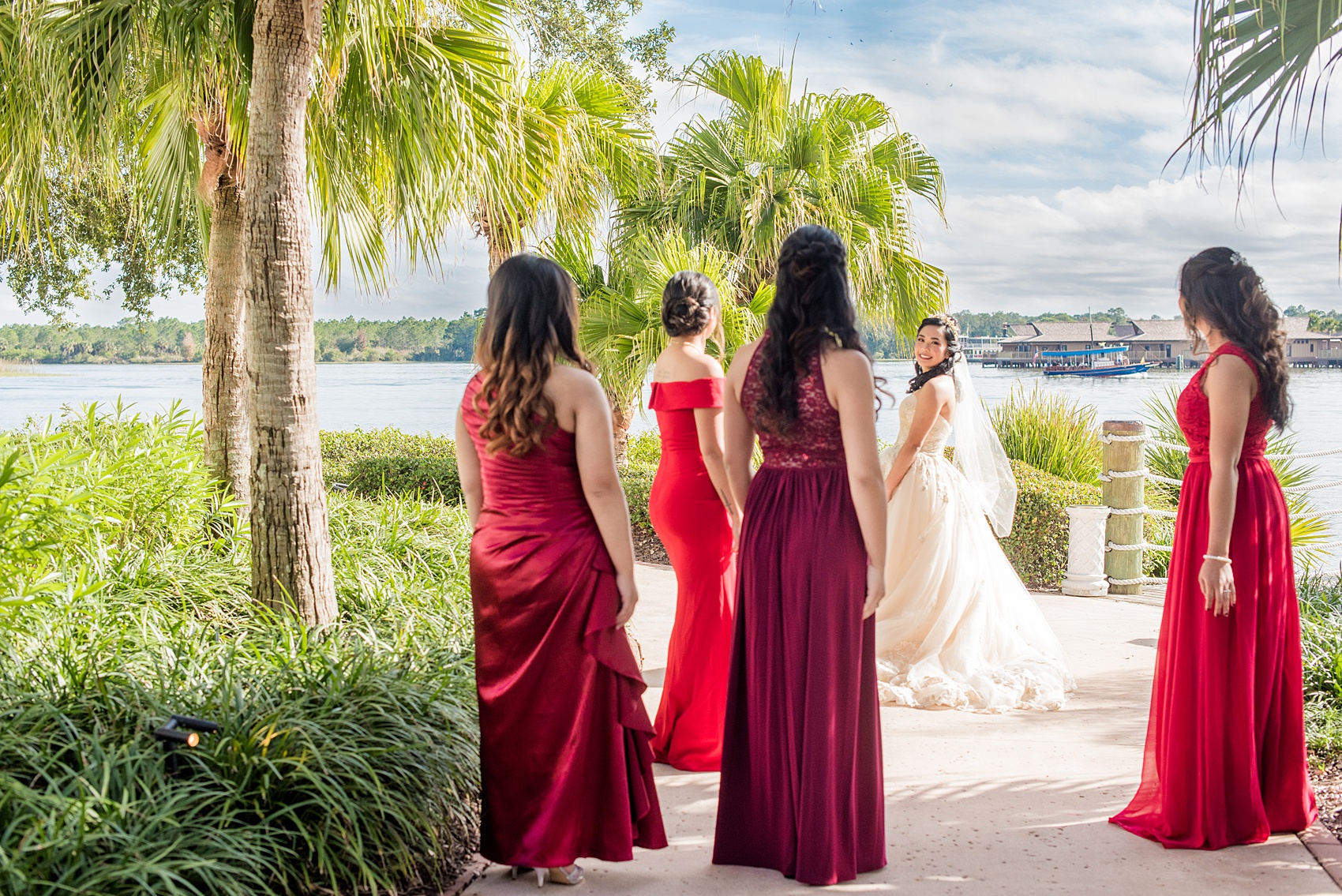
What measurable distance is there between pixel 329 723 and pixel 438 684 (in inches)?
22.4

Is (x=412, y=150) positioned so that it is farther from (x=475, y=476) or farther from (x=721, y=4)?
(x=721, y=4)

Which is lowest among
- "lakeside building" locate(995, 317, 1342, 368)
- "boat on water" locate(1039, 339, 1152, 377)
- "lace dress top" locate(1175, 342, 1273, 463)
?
"lace dress top" locate(1175, 342, 1273, 463)

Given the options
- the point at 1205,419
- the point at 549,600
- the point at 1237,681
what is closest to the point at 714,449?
the point at 549,600

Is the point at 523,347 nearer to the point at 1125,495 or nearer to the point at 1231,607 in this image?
the point at 1231,607

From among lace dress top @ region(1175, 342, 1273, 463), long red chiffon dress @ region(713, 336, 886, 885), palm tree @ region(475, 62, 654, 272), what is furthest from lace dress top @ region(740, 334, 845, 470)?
palm tree @ region(475, 62, 654, 272)

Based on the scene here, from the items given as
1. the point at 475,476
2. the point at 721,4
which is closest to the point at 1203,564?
the point at 475,476

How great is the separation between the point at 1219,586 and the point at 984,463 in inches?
106

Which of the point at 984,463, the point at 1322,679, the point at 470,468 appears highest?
the point at 470,468

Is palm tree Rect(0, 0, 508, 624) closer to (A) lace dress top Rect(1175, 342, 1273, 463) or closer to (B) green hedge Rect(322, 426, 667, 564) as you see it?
(B) green hedge Rect(322, 426, 667, 564)

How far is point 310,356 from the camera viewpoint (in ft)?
15.2

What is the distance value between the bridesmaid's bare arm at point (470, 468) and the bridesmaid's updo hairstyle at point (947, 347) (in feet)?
10.0

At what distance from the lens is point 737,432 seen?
3391 millimetres

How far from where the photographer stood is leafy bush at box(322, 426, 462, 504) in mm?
10906

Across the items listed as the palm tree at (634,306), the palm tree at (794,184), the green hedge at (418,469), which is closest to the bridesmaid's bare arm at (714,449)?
the palm tree at (634,306)
